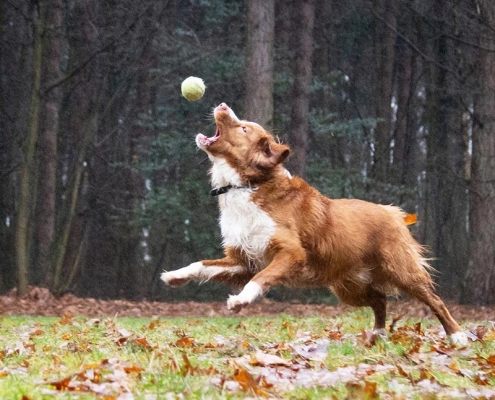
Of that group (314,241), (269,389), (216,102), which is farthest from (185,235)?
→ (269,389)

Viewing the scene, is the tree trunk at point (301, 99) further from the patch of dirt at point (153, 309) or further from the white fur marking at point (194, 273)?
the white fur marking at point (194, 273)

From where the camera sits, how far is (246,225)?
7.48 meters

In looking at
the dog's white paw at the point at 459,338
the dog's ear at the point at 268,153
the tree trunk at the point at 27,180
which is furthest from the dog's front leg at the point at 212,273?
the tree trunk at the point at 27,180

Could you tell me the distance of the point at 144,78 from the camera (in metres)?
25.4

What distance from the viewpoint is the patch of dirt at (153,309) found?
1585 cm

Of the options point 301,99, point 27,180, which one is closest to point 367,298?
point 27,180

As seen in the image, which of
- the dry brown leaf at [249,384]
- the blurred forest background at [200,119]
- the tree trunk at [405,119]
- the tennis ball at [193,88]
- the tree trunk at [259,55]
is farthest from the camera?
the tree trunk at [405,119]

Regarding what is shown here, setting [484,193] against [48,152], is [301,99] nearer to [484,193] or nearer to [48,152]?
[484,193]

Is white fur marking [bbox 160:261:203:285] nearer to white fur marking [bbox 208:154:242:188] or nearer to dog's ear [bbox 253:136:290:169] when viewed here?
white fur marking [bbox 208:154:242:188]

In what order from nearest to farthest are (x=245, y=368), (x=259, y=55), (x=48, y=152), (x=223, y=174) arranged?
(x=245, y=368)
(x=223, y=174)
(x=259, y=55)
(x=48, y=152)

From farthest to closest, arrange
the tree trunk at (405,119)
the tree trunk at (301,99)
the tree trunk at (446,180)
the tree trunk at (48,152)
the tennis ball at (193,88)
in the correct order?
1. the tree trunk at (405,119)
2. the tree trunk at (446,180)
3. the tree trunk at (301,99)
4. the tree trunk at (48,152)
5. the tennis ball at (193,88)

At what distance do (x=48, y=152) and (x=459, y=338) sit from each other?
626 inches

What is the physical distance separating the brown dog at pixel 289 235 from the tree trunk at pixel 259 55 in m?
9.79

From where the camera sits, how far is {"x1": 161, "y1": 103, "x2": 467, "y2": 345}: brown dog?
7465 millimetres
